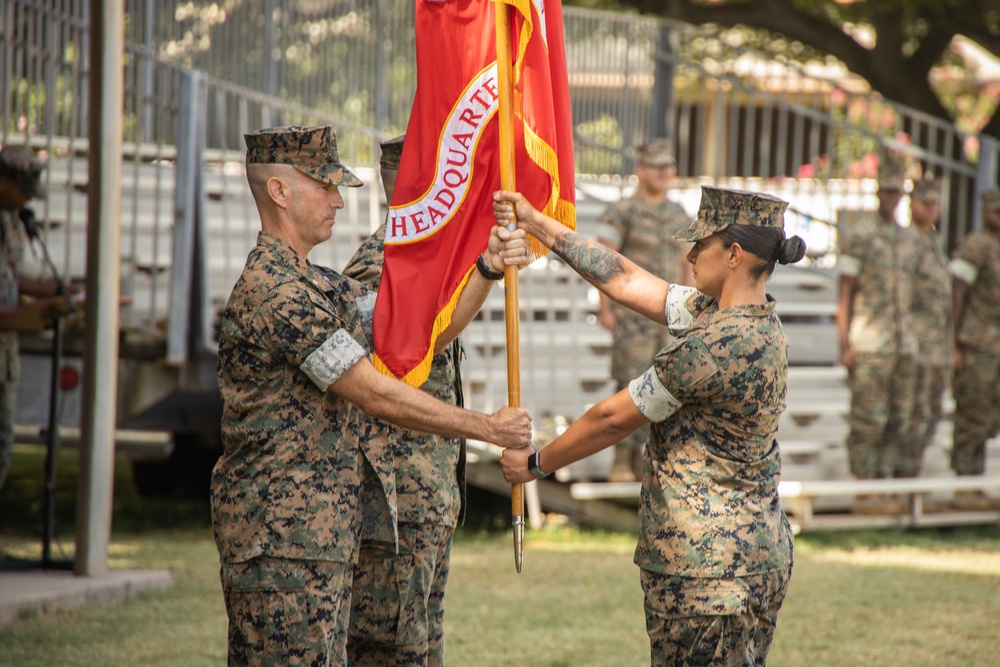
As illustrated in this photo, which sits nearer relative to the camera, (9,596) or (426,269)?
(426,269)

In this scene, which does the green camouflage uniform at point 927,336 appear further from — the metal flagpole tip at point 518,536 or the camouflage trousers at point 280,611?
the camouflage trousers at point 280,611

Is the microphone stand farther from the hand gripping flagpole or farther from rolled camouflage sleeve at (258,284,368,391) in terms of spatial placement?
rolled camouflage sleeve at (258,284,368,391)

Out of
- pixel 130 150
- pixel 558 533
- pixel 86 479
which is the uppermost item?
pixel 130 150

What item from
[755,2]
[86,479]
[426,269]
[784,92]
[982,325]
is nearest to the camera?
[426,269]

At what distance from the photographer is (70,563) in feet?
21.3

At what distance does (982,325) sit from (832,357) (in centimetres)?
212

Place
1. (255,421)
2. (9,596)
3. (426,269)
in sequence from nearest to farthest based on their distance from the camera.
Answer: (255,421)
(426,269)
(9,596)

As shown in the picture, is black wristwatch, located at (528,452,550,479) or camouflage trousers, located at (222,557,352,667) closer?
camouflage trousers, located at (222,557,352,667)

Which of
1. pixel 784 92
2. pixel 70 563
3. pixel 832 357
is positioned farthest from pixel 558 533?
pixel 784 92

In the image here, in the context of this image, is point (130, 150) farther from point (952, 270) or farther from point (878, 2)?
point (878, 2)

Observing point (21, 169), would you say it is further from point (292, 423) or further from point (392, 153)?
point (292, 423)

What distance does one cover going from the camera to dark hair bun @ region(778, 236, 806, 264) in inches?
141

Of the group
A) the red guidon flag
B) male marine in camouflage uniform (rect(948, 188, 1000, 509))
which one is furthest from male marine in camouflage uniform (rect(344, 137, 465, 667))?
male marine in camouflage uniform (rect(948, 188, 1000, 509))

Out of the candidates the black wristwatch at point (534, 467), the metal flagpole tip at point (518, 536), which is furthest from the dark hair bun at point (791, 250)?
the metal flagpole tip at point (518, 536)
